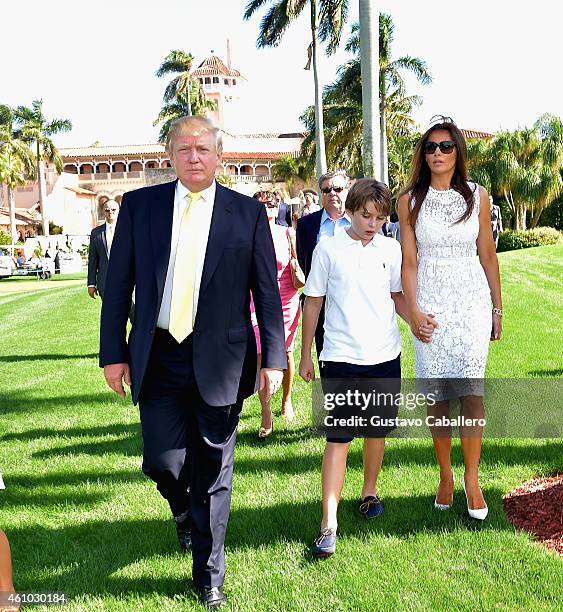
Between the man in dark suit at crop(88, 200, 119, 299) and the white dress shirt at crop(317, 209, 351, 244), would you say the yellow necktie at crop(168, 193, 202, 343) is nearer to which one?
the white dress shirt at crop(317, 209, 351, 244)

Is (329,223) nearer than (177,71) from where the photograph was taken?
Yes

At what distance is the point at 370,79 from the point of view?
11828mm

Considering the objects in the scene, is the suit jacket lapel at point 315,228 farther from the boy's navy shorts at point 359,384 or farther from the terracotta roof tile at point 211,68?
the terracotta roof tile at point 211,68

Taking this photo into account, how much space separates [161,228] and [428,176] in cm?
161

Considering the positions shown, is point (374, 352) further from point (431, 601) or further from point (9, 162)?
point (9, 162)

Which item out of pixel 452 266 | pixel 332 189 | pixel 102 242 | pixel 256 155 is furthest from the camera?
pixel 256 155

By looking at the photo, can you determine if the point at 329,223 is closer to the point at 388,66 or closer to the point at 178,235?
the point at 178,235

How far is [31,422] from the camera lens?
21.5 feet

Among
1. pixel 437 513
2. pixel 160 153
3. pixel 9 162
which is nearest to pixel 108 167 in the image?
pixel 160 153

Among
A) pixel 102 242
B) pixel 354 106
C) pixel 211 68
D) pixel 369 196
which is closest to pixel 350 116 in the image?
pixel 354 106

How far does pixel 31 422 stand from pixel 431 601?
4.64 m

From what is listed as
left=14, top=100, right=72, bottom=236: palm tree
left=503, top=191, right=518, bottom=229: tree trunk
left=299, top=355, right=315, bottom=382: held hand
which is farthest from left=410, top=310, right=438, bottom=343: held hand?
left=14, top=100, right=72, bottom=236: palm tree

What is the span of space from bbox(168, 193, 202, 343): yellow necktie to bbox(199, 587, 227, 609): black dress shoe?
1.14m

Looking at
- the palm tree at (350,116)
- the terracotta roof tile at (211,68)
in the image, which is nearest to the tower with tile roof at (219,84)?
the terracotta roof tile at (211,68)
